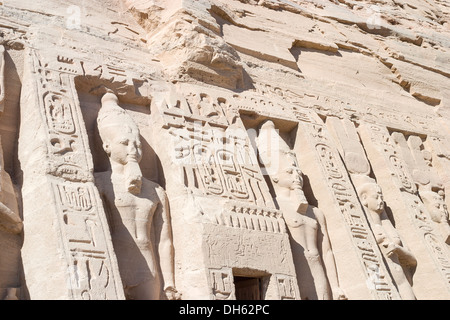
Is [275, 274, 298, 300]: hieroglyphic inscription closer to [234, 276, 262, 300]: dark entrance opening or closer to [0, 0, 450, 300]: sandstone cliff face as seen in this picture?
[0, 0, 450, 300]: sandstone cliff face

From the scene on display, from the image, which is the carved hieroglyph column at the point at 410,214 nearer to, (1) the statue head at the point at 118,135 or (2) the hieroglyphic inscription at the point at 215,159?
(2) the hieroglyphic inscription at the point at 215,159

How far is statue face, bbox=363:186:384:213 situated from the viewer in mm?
6910

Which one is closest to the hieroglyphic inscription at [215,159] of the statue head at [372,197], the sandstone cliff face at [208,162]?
the sandstone cliff face at [208,162]

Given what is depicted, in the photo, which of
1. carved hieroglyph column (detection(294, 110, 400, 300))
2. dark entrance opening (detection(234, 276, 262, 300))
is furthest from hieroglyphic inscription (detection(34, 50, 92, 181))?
carved hieroglyph column (detection(294, 110, 400, 300))

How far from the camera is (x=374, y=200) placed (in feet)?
22.8

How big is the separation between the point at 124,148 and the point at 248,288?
1.72 meters

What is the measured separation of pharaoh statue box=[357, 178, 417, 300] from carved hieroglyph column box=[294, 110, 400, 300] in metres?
0.22

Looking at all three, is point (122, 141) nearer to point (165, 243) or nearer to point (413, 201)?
point (165, 243)

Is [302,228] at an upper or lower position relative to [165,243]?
upper

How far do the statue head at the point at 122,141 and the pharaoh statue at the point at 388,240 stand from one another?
279cm

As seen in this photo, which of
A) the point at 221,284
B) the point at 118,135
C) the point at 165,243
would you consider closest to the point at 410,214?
the point at 221,284

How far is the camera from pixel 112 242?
16.1ft

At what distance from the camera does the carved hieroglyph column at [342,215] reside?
6.05 metres

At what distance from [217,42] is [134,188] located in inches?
97.2
